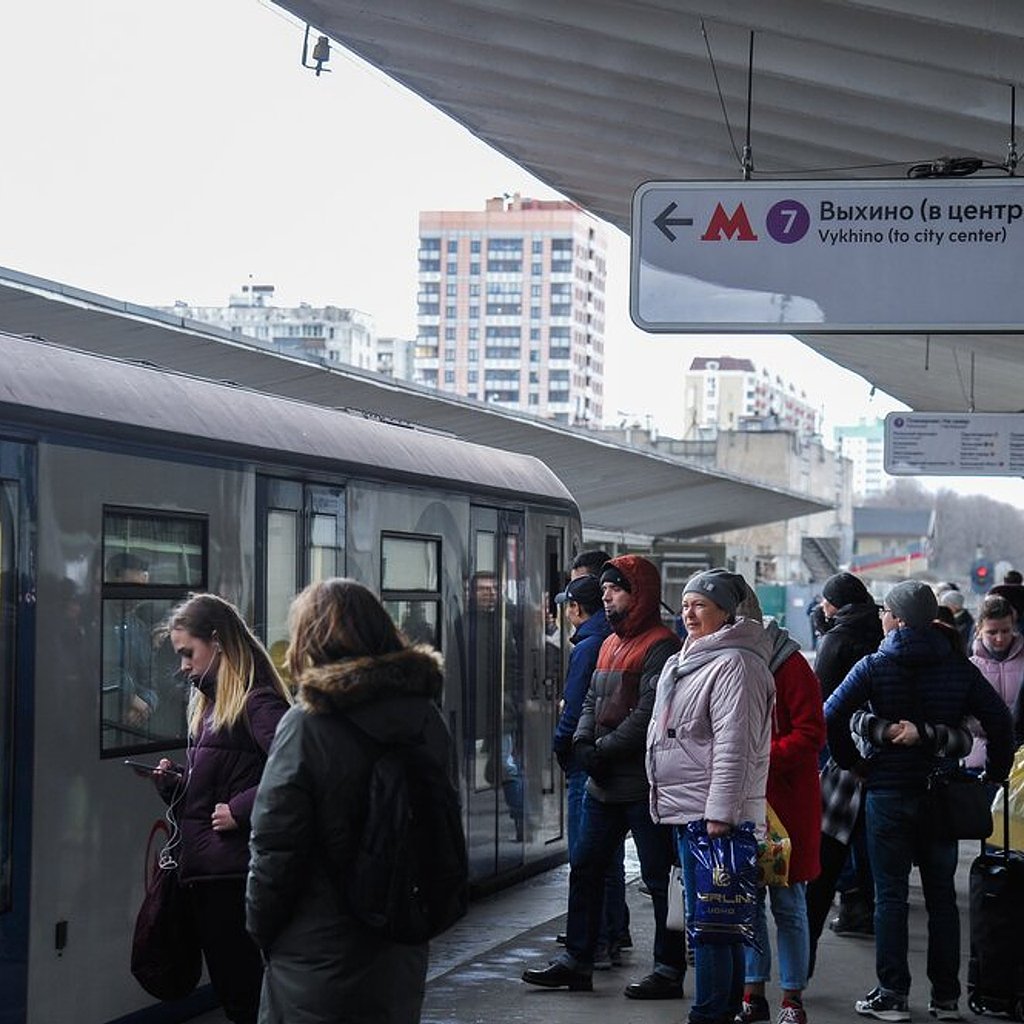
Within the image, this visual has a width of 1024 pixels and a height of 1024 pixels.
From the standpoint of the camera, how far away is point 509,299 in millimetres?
191875

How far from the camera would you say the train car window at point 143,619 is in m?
6.99

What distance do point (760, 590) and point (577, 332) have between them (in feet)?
482

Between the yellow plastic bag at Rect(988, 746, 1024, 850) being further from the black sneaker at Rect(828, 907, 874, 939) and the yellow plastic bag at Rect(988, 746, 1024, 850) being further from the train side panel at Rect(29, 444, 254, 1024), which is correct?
the train side panel at Rect(29, 444, 254, 1024)

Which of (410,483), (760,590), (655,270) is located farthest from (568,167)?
(760,590)

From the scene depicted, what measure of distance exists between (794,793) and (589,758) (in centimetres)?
91

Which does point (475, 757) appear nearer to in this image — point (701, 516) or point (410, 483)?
point (410, 483)

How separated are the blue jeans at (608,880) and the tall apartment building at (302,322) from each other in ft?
458

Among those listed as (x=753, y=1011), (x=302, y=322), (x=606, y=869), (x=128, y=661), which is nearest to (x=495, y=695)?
(x=606, y=869)

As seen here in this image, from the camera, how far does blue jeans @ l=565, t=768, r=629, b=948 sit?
874cm

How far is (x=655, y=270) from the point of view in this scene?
8320 millimetres

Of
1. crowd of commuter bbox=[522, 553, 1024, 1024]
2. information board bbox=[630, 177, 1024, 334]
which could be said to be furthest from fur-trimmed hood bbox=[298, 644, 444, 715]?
information board bbox=[630, 177, 1024, 334]

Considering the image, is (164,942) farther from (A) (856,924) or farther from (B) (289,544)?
(A) (856,924)

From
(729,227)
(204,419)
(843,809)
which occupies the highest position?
(729,227)

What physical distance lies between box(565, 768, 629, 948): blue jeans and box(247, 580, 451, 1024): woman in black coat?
406 centimetres
